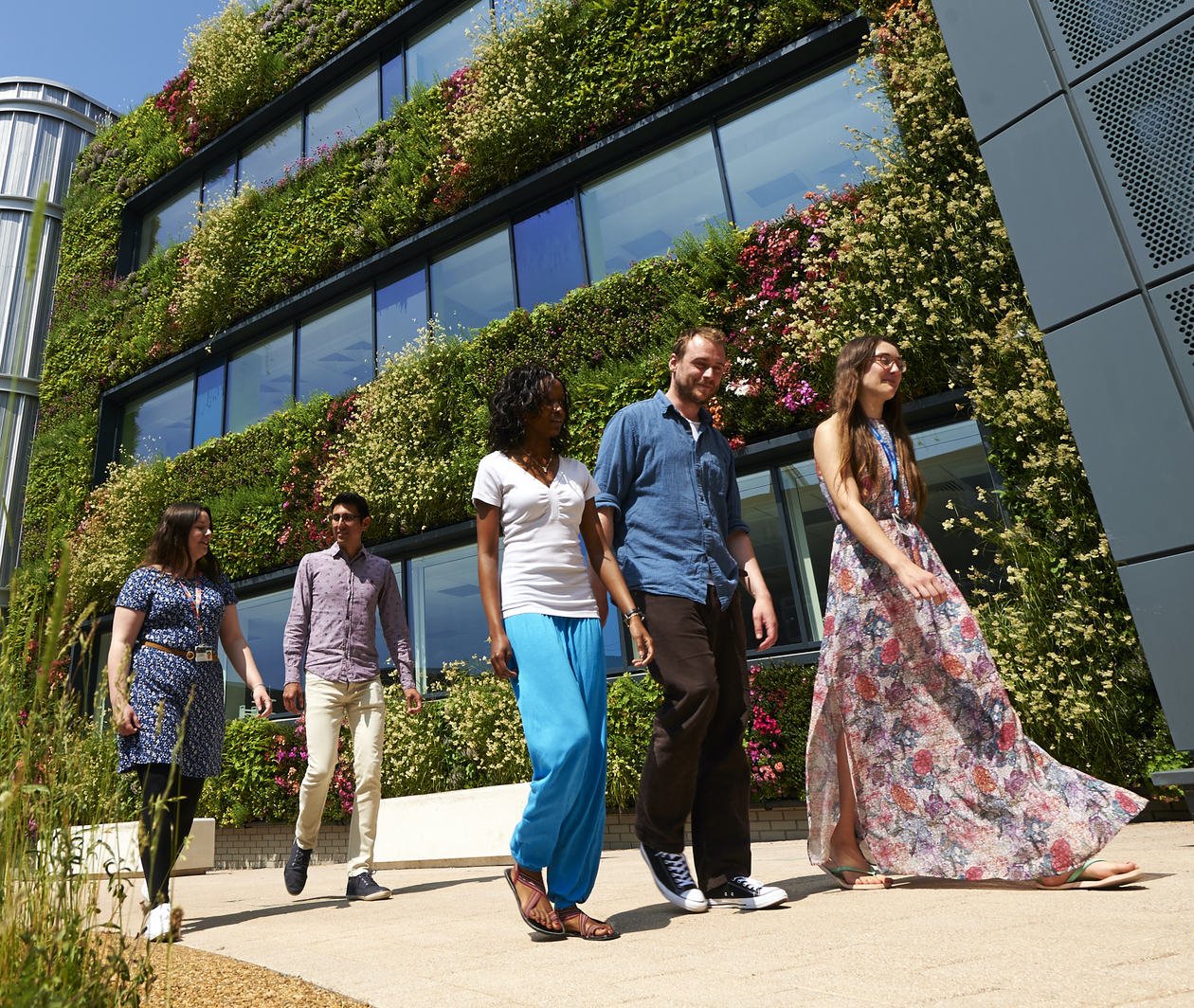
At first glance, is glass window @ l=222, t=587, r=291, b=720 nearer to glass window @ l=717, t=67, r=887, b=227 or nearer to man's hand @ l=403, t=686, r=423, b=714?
man's hand @ l=403, t=686, r=423, b=714

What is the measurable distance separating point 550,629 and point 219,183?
1560 centimetres

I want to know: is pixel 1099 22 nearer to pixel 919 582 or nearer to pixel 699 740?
pixel 919 582

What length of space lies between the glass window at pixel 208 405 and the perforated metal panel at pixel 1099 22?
1276cm

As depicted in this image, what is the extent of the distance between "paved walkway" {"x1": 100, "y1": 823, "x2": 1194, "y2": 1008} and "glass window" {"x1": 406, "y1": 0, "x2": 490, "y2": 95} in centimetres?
1165

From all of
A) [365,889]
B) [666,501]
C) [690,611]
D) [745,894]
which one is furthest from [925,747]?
[365,889]

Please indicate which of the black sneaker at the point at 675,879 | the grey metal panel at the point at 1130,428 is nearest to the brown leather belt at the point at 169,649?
the black sneaker at the point at 675,879

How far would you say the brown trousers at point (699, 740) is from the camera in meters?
3.36

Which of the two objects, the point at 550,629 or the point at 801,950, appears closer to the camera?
the point at 801,950

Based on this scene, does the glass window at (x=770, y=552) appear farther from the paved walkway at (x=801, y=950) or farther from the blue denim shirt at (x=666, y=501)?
the blue denim shirt at (x=666, y=501)

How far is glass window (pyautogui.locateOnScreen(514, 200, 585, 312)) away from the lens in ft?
35.4

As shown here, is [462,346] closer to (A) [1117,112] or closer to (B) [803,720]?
(B) [803,720]

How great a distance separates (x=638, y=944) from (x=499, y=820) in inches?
187

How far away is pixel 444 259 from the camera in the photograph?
12.3 meters

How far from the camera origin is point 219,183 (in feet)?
52.3
